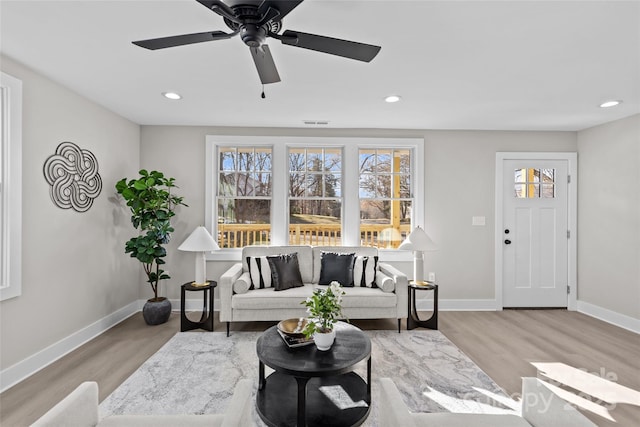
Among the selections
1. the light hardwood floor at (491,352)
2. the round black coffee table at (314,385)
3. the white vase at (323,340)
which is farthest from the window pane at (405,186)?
the white vase at (323,340)

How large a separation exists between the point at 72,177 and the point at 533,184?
5.65 meters

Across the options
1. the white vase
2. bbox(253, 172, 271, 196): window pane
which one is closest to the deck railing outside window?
bbox(253, 172, 271, 196): window pane

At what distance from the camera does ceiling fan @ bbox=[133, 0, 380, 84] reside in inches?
53.3

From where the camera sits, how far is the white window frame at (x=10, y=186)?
2.45 m

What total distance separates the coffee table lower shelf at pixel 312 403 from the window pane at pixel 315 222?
233 centimetres

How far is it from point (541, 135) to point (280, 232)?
13.0ft

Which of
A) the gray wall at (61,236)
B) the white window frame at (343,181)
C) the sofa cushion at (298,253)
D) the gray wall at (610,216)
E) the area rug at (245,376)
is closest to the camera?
the area rug at (245,376)

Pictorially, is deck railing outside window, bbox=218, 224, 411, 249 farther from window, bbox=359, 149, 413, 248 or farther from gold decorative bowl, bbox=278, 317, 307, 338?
gold decorative bowl, bbox=278, 317, 307, 338

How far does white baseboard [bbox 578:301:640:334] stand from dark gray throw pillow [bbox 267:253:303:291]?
389 centimetres

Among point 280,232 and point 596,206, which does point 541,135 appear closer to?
point 596,206

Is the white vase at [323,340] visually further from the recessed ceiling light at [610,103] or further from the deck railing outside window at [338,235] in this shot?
the recessed ceiling light at [610,103]

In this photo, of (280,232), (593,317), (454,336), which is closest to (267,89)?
(280,232)

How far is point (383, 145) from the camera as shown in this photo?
4508 mm

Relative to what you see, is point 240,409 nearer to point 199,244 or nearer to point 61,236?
point 199,244
